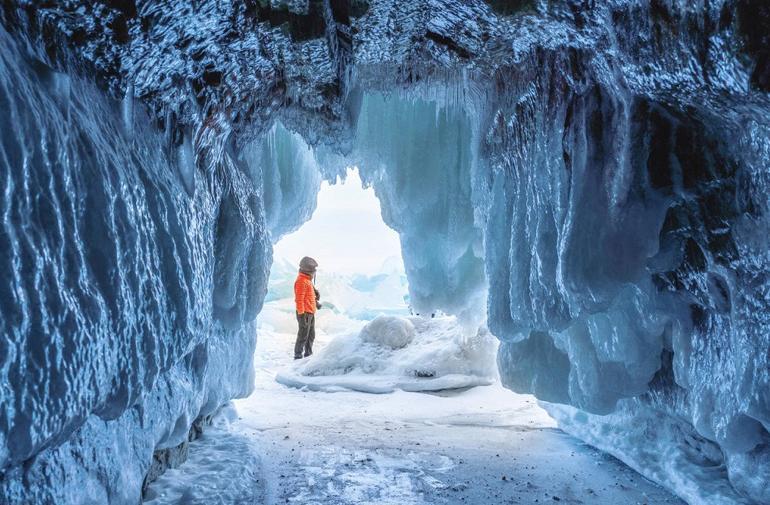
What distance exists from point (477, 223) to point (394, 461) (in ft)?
9.89

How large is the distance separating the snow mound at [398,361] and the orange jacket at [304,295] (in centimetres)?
86

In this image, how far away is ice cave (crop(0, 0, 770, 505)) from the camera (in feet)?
5.93

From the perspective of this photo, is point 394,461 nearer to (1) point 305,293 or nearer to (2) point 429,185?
(2) point 429,185

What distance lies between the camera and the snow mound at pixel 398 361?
7988 millimetres

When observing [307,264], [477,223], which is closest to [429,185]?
[477,223]

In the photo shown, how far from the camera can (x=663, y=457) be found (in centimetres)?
400

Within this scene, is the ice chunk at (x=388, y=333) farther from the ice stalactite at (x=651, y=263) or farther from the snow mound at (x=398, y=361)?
the ice stalactite at (x=651, y=263)

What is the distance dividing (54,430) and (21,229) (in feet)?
2.26

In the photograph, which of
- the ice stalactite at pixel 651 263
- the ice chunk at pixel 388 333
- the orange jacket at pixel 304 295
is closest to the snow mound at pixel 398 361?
the ice chunk at pixel 388 333

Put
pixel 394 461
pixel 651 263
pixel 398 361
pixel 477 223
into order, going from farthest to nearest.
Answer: pixel 398 361 < pixel 477 223 < pixel 394 461 < pixel 651 263

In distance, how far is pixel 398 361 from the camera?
8.88 m

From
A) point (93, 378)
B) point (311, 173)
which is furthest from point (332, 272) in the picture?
point (93, 378)

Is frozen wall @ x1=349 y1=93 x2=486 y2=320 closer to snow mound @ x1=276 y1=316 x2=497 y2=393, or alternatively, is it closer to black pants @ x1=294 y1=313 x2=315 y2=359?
snow mound @ x1=276 y1=316 x2=497 y2=393

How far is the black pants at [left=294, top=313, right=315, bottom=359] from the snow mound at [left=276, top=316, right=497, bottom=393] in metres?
0.71
